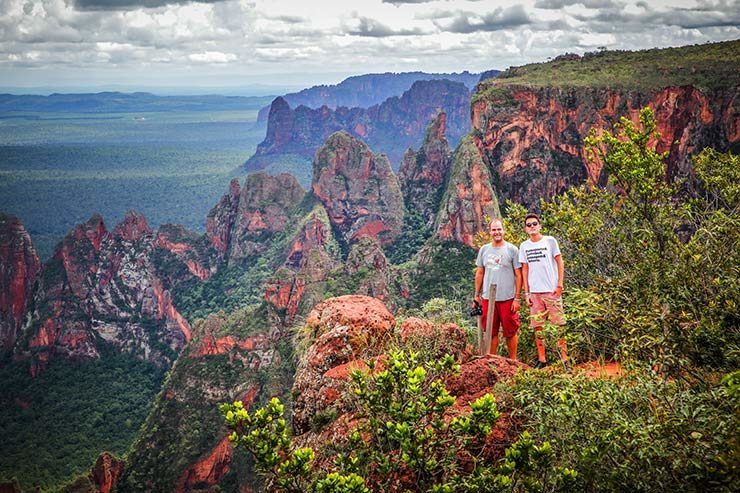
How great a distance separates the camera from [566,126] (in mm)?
53844

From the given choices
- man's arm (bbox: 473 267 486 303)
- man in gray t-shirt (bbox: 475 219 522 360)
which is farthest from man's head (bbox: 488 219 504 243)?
man's arm (bbox: 473 267 486 303)

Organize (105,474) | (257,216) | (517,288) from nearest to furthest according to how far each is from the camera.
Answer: (517,288), (105,474), (257,216)

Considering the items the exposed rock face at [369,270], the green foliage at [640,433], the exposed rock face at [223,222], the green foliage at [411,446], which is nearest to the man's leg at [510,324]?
the green foliage at [640,433]

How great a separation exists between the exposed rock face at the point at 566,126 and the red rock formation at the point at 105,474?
4314 centimetres

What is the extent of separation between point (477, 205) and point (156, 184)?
135m

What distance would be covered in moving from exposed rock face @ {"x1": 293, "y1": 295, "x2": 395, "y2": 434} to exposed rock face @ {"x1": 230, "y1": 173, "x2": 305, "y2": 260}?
74905 millimetres

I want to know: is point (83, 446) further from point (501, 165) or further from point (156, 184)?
point (156, 184)

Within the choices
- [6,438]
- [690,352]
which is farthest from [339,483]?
[6,438]

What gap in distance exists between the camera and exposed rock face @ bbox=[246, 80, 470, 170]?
183 m

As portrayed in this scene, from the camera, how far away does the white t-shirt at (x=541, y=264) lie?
8.24 m

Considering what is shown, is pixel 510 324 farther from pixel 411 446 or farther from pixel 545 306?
pixel 411 446

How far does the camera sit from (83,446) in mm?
46062

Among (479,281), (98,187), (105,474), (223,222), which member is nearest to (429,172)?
(223,222)

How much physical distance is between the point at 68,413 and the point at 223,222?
38.8 metres
